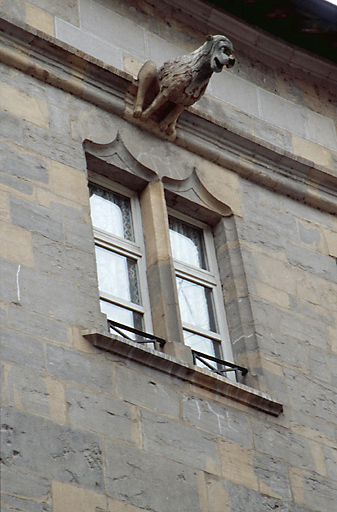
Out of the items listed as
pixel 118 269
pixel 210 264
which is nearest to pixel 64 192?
pixel 118 269

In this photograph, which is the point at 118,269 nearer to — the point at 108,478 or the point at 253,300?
the point at 253,300

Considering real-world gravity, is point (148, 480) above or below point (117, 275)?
below

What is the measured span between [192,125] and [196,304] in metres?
1.56

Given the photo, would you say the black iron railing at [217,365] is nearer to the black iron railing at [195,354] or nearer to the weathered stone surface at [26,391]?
the black iron railing at [195,354]

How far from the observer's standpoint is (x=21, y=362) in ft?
26.5

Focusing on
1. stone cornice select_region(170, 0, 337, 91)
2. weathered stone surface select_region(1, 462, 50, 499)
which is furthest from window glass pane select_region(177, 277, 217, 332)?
stone cornice select_region(170, 0, 337, 91)

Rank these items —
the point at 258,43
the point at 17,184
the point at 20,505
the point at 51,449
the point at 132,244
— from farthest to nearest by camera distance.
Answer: the point at 258,43, the point at 132,244, the point at 17,184, the point at 51,449, the point at 20,505

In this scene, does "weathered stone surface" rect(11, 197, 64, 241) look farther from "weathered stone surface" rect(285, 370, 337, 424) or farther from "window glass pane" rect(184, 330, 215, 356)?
"weathered stone surface" rect(285, 370, 337, 424)

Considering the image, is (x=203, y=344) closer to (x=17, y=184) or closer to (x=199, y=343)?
(x=199, y=343)

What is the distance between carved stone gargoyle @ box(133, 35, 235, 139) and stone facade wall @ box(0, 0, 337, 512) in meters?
0.19

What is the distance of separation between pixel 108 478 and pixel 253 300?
2.44 metres

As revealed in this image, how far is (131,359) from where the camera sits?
866 centimetres

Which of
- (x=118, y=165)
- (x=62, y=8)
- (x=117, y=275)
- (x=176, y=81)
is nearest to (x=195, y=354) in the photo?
(x=117, y=275)

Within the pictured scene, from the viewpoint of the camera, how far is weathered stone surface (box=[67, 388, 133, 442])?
812cm
